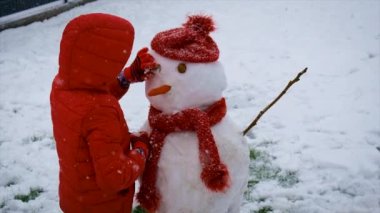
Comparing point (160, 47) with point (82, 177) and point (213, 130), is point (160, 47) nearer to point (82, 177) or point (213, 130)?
point (213, 130)

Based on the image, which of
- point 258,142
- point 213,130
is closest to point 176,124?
point 213,130

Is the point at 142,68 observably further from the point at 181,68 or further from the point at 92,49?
the point at 92,49

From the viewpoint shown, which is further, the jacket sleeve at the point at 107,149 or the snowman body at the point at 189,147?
the snowman body at the point at 189,147

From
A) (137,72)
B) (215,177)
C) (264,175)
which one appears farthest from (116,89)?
(264,175)

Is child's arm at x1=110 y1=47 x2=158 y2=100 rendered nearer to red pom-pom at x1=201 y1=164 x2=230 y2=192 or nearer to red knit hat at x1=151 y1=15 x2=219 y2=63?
red knit hat at x1=151 y1=15 x2=219 y2=63

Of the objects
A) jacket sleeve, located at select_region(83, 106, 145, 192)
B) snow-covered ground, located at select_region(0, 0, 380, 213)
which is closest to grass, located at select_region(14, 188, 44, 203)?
snow-covered ground, located at select_region(0, 0, 380, 213)

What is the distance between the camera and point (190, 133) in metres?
2.31

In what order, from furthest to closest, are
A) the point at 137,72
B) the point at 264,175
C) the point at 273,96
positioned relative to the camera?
the point at 273,96 < the point at 264,175 < the point at 137,72

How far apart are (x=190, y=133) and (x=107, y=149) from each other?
Result: 18.1 inches

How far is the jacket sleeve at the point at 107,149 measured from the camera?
2.07 meters

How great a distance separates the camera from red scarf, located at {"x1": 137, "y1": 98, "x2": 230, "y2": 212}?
2.18 m

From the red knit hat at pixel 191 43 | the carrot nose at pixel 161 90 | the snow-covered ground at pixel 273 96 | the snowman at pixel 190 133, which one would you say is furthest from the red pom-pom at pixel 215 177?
the snow-covered ground at pixel 273 96

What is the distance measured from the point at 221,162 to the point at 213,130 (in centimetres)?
18

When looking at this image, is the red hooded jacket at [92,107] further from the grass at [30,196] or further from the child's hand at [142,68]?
the grass at [30,196]
